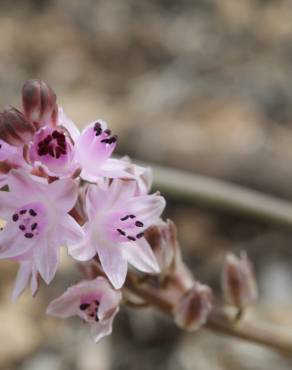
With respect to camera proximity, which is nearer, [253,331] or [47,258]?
[47,258]

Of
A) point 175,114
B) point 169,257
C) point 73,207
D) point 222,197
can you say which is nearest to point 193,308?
point 169,257

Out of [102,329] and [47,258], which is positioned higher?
[47,258]

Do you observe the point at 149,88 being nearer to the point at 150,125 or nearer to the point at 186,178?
the point at 150,125

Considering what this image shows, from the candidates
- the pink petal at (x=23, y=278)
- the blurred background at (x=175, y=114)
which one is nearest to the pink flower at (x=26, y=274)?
the pink petal at (x=23, y=278)

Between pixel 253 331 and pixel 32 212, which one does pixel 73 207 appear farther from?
pixel 253 331

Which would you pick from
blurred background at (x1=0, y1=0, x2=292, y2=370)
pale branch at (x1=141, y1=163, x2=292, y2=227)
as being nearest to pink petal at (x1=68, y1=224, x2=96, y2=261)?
pale branch at (x1=141, y1=163, x2=292, y2=227)

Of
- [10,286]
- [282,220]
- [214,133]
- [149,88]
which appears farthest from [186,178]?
[149,88]

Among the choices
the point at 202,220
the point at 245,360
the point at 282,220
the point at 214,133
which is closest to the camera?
the point at 282,220
